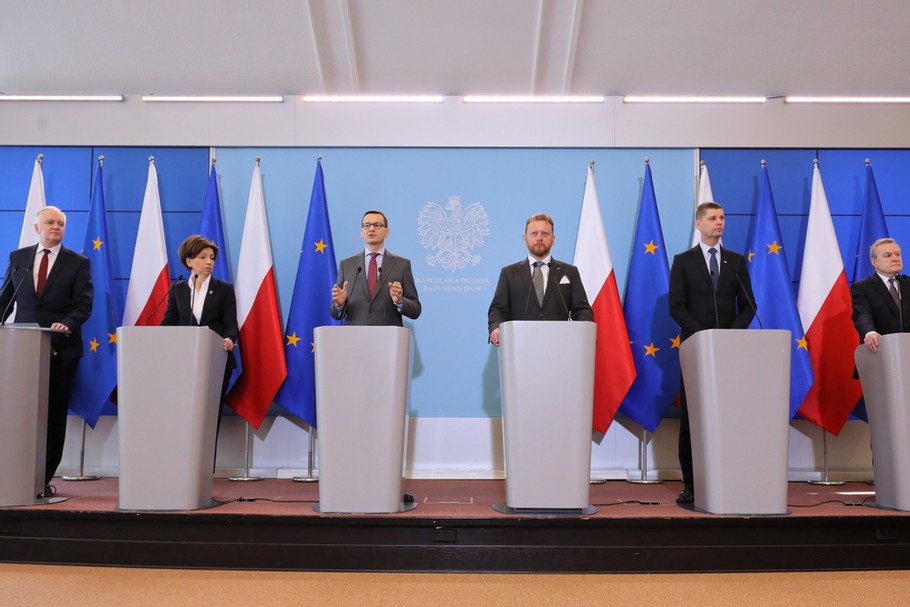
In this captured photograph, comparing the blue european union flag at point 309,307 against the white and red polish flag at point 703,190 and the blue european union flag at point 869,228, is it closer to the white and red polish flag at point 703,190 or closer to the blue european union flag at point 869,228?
the white and red polish flag at point 703,190

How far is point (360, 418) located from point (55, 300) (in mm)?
2214

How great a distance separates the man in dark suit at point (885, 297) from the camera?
13.7 ft

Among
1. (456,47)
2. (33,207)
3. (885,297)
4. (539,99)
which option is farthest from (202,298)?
(885,297)

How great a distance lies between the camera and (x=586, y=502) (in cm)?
340

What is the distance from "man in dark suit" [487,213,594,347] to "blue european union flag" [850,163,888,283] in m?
2.52

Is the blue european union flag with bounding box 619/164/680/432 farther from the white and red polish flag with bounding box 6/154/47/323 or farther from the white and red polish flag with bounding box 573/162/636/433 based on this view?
the white and red polish flag with bounding box 6/154/47/323

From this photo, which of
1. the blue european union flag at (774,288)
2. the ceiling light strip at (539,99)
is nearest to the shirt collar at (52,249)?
the ceiling light strip at (539,99)

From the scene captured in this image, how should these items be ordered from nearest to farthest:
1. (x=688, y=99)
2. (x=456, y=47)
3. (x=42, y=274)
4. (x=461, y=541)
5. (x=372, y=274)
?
(x=461, y=541) → (x=372, y=274) → (x=42, y=274) → (x=456, y=47) → (x=688, y=99)

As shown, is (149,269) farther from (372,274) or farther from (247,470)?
(372,274)

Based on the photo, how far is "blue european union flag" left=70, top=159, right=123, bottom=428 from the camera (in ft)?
16.5

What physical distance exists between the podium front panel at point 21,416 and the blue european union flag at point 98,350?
50.8 inches

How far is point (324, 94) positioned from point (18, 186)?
7.81 feet

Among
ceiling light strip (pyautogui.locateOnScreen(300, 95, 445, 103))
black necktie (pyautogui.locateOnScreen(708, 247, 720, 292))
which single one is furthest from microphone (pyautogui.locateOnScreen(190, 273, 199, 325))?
black necktie (pyautogui.locateOnScreen(708, 247, 720, 292))

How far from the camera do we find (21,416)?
12.0ft
